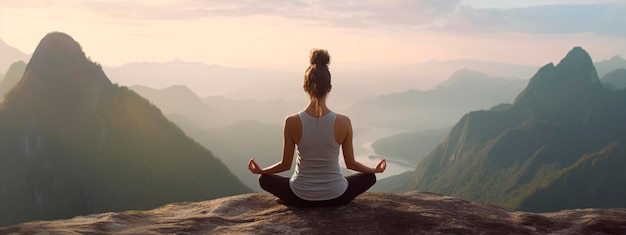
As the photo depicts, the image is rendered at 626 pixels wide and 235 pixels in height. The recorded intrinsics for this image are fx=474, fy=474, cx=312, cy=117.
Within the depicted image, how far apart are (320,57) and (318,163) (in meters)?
2.03

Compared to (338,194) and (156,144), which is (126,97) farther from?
(338,194)

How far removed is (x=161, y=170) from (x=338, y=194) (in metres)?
171

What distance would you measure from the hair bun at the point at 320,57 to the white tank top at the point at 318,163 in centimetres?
96

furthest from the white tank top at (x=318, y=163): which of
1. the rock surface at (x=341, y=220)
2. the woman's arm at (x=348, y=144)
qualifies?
the rock surface at (x=341, y=220)

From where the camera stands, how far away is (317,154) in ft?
29.6

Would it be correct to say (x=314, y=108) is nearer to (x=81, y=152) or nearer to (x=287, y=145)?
(x=287, y=145)

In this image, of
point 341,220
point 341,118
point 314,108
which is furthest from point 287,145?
point 341,220

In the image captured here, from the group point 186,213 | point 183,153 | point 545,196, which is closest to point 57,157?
point 183,153

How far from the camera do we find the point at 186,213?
412 inches

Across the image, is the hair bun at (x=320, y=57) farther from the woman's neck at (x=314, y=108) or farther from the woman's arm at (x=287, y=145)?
the woman's arm at (x=287, y=145)

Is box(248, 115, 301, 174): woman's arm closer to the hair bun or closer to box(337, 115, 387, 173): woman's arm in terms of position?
box(337, 115, 387, 173): woman's arm

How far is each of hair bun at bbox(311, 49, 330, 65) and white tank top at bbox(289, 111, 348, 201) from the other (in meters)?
0.96

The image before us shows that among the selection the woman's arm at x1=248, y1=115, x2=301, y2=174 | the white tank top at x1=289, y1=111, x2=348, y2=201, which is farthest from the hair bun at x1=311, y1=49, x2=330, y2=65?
the woman's arm at x1=248, y1=115, x2=301, y2=174

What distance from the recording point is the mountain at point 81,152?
6024 inches
